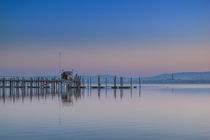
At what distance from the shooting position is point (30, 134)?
18.6 metres

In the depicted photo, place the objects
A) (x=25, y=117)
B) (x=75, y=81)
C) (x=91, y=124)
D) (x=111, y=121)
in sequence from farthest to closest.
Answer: (x=75, y=81)
(x=25, y=117)
(x=111, y=121)
(x=91, y=124)

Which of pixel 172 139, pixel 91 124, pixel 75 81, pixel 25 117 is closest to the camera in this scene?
pixel 172 139

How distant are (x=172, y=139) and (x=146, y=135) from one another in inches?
61.3

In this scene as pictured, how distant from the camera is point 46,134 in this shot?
18562 mm

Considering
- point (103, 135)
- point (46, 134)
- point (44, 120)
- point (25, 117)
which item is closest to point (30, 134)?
point (46, 134)

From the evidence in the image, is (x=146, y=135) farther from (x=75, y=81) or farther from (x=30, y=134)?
(x=75, y=81)

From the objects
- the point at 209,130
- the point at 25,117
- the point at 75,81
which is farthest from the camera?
the point at 75,81

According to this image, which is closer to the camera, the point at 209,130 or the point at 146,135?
the point at 146,135

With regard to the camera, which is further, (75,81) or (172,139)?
(75,81)

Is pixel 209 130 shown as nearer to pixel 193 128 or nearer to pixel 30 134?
pixel 193 128

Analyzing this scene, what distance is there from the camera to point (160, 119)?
998 inches

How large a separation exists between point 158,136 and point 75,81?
70.5 metres

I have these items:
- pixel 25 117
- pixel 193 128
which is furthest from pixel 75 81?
pixel 193 128

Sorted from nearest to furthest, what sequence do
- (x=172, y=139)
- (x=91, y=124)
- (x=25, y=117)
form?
(x=172, y=139), (x=91, y=124), (x=25, y=117)
